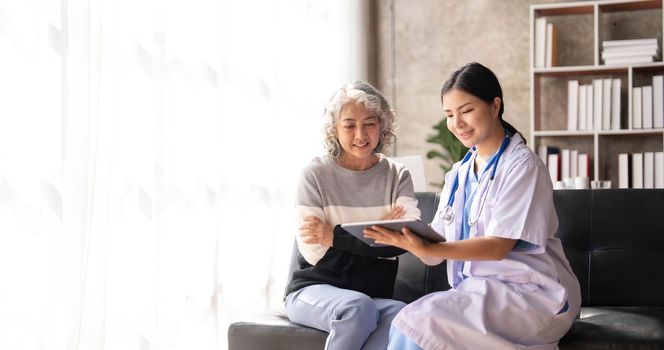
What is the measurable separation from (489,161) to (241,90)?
1739mm

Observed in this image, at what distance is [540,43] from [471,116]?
319 cm

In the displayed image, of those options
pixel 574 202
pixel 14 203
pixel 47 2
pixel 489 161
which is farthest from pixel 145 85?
pixel 574 202

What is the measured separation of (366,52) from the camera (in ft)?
18.2

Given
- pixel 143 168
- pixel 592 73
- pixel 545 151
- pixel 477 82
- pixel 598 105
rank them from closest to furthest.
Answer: pixel 477 82 → pixel 143 168 → pixel 598 105 → pixel 545 151 → pixel 592 73

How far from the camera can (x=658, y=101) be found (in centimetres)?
482

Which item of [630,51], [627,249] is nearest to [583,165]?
[630,51]

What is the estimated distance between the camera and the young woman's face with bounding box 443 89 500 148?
2062 mm

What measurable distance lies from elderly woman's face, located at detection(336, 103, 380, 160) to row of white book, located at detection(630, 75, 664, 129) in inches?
121

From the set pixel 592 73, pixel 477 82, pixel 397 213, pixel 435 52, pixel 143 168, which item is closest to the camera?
pixel 477 82

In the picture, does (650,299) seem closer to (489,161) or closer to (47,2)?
(489,161)

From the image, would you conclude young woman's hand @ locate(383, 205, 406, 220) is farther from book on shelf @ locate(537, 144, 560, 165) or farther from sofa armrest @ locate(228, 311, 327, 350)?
book on shelf @ locate(537, 144, 560, 165)

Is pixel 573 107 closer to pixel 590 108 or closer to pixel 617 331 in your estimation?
pixel 590 108

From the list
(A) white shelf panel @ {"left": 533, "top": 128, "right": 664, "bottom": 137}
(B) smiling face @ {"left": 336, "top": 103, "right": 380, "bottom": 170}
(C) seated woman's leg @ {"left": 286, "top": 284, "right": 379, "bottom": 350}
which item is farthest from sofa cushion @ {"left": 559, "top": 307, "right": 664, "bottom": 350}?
(A) white shelf panel @ {"left": 533, "top": 128, "right": 664, "bottom": 137}

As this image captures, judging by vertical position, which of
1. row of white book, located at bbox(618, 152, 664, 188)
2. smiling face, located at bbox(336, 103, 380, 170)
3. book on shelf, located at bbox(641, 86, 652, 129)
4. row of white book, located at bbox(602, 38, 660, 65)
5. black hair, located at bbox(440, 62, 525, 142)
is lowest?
row of white book, located at bbox(618, 152, 664, 188)
